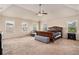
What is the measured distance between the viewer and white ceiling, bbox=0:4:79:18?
1972mm

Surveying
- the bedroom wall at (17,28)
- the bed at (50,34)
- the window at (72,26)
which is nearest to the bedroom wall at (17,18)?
the bedroom wall at (17,28)

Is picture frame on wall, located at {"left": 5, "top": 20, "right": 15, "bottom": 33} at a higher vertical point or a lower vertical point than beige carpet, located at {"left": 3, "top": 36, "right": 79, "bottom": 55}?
higher

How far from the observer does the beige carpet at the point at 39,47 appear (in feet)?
6.50

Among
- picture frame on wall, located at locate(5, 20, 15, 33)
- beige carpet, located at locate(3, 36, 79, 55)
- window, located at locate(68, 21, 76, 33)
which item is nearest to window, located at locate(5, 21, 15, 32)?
picture frame on wall, located at locate(5, 20, 15, 33)

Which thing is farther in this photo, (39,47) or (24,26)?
(24,26)

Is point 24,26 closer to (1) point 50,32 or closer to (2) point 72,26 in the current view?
(1) point 50,32

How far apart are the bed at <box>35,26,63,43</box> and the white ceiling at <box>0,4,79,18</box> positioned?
0.30 metres

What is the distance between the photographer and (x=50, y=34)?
2107 mm

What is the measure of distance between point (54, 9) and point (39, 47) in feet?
2.96

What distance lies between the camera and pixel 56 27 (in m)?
2.12

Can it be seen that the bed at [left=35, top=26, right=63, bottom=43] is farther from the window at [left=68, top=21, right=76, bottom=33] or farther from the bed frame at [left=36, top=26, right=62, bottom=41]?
the window at [left=68, top=21, right=76, bottom=33]

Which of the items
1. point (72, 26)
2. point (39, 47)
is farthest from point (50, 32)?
point (72, 26)

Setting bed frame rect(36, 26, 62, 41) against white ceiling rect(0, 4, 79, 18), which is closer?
white ceiling rect(0, 4, 79, 18)
